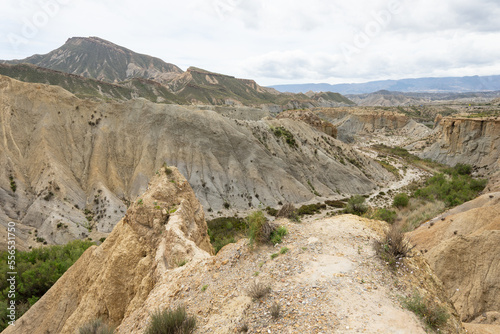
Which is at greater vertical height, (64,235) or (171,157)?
A: (171,157)

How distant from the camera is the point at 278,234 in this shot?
9.34 m

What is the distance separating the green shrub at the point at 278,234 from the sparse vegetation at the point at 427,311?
4.09m

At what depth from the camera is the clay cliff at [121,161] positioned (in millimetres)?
34719

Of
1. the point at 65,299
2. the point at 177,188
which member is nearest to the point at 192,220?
the point at 177,188

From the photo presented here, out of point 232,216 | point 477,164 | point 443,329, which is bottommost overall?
point 232,216

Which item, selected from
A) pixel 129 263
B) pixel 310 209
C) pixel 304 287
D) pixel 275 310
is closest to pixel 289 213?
pixel 304 287

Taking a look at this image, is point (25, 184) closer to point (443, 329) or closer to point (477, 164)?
point (443, 329)

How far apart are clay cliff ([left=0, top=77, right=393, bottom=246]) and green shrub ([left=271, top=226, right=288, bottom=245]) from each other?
3295cm

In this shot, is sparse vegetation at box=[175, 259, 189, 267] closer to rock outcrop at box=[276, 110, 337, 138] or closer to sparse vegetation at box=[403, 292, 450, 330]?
sparse vegetation at box=[403, 292, 450, 330]

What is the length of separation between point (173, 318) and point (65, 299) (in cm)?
1284

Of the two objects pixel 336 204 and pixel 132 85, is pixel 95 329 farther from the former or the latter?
pixel 132 85

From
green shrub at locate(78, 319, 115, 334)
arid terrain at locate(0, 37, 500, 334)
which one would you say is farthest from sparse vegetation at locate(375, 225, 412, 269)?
green shrub at locate(78, 319, 115, 334)

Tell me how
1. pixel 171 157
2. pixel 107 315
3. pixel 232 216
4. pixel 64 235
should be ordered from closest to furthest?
pixel 107 315, pixel 64 235, pixel 232 216, pixel 171 157

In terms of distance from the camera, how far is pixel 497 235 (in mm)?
15062
